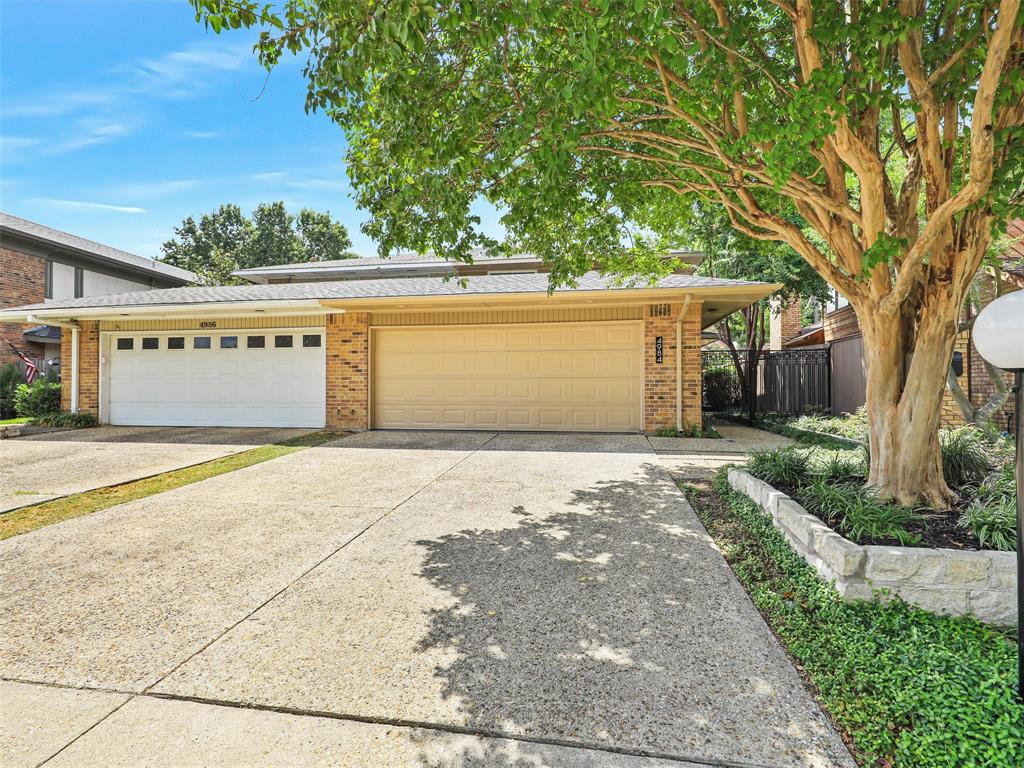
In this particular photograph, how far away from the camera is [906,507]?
354cm

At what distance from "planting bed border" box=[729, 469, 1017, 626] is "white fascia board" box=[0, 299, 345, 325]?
9448 mm

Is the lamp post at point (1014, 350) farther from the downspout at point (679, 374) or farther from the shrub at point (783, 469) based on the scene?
the downspout at point (679, 374)

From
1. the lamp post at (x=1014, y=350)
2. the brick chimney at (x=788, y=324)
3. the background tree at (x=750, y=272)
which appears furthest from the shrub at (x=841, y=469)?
the brick chimney at (x=788, y=324)

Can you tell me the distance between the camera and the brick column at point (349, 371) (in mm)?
10453

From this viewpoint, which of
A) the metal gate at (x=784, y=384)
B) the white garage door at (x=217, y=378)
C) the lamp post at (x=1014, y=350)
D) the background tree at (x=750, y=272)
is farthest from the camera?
the background tree at (x=750, y=272)

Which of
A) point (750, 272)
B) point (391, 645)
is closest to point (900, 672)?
point (391, 645)

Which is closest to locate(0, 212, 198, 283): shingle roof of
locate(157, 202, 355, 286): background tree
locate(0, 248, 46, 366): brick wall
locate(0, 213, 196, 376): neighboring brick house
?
locate(0, 213, 196, 376): neighboring brick house

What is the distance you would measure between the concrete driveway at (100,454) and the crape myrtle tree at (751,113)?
482cm

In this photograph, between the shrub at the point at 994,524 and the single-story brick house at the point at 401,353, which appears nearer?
the shrub at the point at 994,524

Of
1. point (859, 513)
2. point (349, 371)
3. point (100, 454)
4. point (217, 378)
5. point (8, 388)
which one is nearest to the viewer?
point (859, 513)

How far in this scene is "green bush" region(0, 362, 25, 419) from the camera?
44.8ft

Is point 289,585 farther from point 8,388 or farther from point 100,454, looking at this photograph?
point 8,388

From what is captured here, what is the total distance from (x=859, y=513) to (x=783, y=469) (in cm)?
137

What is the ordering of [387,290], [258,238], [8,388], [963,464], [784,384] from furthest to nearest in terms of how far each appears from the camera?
[258,238] < [8,388] < [784,384] < [387,290] < [963,464]
